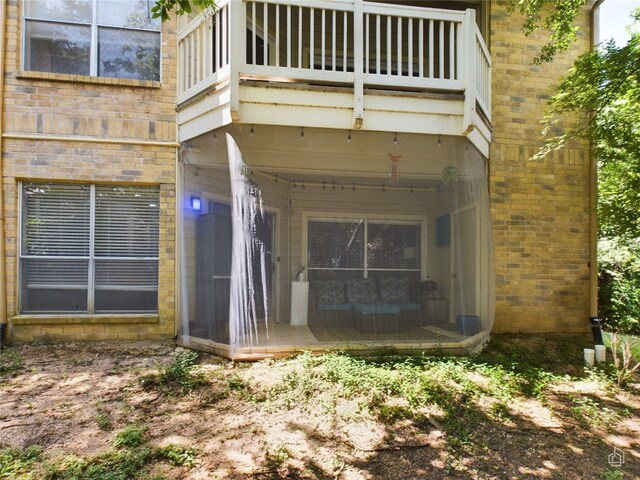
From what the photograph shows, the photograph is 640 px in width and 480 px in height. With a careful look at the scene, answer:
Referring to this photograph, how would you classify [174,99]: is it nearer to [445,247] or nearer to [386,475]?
[445,247]

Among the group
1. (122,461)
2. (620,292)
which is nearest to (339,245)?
(122,461)

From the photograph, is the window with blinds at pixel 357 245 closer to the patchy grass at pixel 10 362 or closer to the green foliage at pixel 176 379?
the green foliage at pixel 176 379

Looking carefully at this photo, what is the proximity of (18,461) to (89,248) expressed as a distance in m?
3.03

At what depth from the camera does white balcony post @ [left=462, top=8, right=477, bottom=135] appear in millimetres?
4574

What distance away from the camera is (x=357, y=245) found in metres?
4.95

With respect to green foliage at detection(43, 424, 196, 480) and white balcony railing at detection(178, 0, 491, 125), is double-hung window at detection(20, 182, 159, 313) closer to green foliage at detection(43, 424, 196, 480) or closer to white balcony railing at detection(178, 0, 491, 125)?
A: white balcony railing at detection(178, 0, 491, 125)

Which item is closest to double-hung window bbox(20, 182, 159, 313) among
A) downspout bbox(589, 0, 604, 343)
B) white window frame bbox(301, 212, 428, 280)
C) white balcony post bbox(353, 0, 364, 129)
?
white window frame bbox(301, 212, 428, 280)

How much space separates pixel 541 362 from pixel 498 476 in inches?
106

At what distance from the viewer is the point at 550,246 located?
595cm

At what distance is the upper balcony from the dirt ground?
9.87ft

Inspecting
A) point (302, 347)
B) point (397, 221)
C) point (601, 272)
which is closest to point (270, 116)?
point (397, 221)

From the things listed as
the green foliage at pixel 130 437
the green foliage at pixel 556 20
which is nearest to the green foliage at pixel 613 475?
the green foliage at pixel 130 437

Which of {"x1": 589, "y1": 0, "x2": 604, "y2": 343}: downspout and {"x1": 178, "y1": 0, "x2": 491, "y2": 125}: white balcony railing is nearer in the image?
{"x1": 178, "y1": 0, "x2": 491, "y2": 125}: white balcony railing

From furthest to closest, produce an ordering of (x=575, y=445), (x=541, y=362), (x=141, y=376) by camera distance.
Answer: (x=541, y=362)
(x=141, y=376)
(x=575, y=445)
